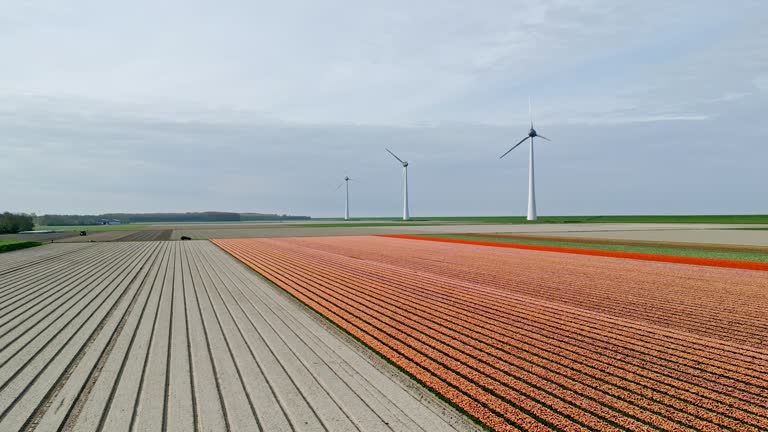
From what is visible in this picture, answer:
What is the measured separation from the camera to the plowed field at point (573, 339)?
199 inches

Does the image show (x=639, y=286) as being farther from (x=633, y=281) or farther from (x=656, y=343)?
(x=656, y=343)

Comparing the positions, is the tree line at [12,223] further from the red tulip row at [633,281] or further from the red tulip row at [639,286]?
the red tulip row at [633,281]

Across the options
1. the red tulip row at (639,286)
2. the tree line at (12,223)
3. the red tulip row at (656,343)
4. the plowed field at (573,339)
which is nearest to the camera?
the plowed field at (573,339)

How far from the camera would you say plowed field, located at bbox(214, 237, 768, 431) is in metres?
5.06

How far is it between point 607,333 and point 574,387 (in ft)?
9.76

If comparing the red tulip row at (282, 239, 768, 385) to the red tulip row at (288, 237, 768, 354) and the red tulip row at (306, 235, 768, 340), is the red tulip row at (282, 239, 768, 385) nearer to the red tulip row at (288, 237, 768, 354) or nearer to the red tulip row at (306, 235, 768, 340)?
the red tulip row at (288, 237, 768, 354)

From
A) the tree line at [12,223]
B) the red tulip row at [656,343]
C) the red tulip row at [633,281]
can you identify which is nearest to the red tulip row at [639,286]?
the red tulip row at [633,281]

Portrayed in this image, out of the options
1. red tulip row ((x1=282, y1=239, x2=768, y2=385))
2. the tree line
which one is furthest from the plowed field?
the tree line

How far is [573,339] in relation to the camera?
7738mm

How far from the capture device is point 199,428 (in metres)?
4.62

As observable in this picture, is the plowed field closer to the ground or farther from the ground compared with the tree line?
closer to the ground

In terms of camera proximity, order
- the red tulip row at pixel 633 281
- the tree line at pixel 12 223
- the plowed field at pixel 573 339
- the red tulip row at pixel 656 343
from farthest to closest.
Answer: the tree line at pixel 12 223 → the red tulip row at pixel 633 281 → the red tulip row at pixel 656 343 → the plowed field at pixel 573 339

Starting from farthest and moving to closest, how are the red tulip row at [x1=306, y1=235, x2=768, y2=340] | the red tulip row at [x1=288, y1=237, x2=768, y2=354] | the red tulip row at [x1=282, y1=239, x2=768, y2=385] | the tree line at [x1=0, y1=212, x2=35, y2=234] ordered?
the tree line at [x1=0, y1=212, x2=35, y2=234] < the red tulip row at [x1=306, y1=235, x2=768, y2=340] < the red tulip row at [x1=288, y1=237, x2=768, y2=354] < the red tulip row at [x1=282, y1=239, x2=768, y2=385]

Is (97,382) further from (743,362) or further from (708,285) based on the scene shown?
(708,285)
